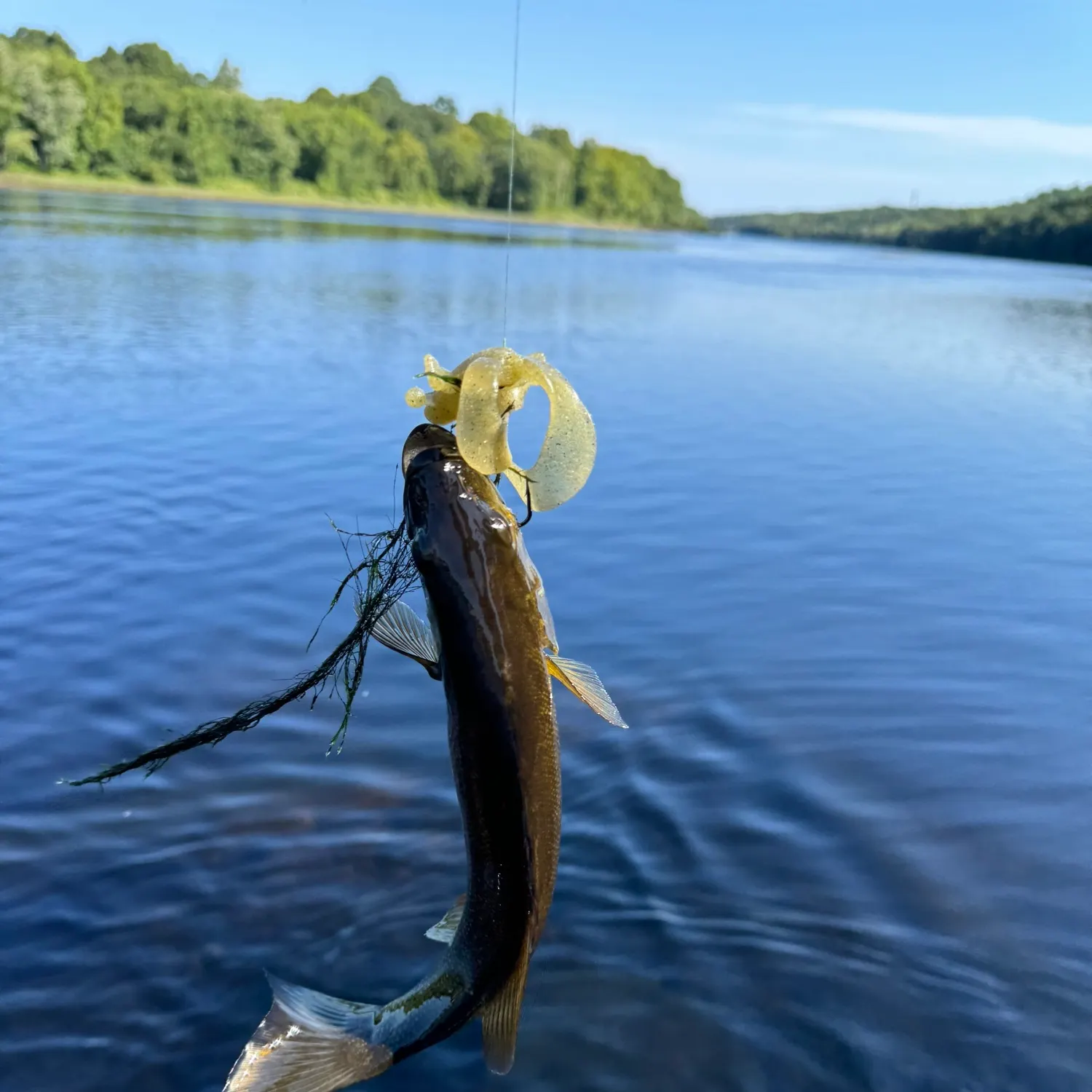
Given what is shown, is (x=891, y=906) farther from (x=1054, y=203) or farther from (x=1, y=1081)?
(x=1054, y=203)

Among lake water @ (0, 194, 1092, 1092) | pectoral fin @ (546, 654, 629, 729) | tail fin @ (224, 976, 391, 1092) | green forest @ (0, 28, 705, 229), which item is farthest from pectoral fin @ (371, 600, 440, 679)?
green forest @ (0, 28, 705, 229)

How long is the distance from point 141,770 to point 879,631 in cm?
578

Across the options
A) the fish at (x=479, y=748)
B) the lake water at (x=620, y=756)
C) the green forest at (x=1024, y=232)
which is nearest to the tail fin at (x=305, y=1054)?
the fish at (x=479, y=748)

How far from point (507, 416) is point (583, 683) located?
83cm

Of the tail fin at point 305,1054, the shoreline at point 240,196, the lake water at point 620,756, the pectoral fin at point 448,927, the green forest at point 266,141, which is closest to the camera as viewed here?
the tail fin at point 305,1054

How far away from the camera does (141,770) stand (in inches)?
236

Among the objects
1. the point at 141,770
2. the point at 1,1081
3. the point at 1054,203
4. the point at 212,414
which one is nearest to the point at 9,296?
the point at 212,414

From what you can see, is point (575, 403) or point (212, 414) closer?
point (575, 403)

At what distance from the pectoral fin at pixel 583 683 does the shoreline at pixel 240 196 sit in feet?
265

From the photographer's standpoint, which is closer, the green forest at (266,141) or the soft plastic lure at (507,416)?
the soft plastic lure at (507,416)

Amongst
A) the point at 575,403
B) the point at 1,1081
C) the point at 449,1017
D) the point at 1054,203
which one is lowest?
the point at 1,1081

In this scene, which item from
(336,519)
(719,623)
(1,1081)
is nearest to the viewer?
(1,1081)

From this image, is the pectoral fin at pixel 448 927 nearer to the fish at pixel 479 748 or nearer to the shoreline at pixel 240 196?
the fish at pixel 479 748

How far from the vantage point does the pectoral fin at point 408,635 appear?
3113 mm
